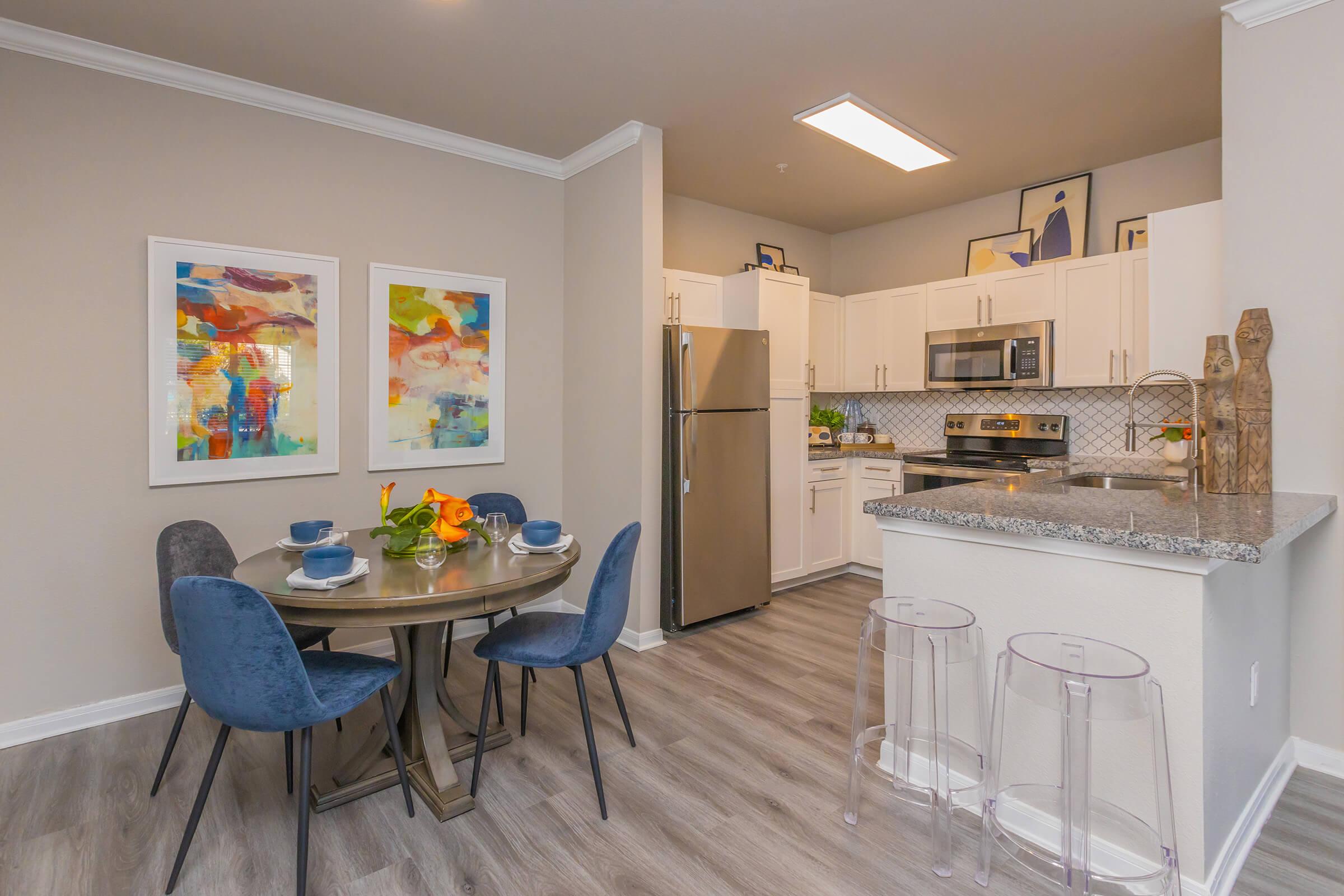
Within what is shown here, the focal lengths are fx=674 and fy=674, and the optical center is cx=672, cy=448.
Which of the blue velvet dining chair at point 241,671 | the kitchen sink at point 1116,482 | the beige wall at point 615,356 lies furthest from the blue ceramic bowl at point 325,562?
the kitchen sink at point 1116,482

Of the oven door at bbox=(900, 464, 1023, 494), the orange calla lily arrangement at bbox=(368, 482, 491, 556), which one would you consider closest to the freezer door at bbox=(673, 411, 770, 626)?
the oven door at bbox=(900, 464, 1023, 494)

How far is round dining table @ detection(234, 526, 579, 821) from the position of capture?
1.91 m

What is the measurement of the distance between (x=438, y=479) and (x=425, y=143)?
1785 millimetres

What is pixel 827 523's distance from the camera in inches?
190

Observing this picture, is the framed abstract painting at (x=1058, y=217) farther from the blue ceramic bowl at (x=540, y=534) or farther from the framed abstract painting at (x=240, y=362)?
the framed abstract painting at (x=240, y=362)

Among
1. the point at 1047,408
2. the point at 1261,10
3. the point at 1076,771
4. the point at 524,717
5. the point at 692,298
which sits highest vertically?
the point at 1261,10

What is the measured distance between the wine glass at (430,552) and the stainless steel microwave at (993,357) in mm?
3658

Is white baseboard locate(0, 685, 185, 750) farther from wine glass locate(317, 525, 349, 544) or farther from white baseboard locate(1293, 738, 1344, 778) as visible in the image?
white baseboard locate(1293, 738, 1344, 778)

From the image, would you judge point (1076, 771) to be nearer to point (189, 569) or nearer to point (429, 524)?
point (429, 524)

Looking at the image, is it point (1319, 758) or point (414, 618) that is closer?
point (414, 618)

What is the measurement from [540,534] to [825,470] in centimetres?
289

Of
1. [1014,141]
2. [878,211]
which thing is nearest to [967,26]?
[1014,141]

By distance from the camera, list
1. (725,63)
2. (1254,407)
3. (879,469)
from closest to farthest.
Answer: (1254,407) → (725,63) → (879,469)

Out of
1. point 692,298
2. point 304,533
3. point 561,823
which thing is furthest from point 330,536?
point 692,298
